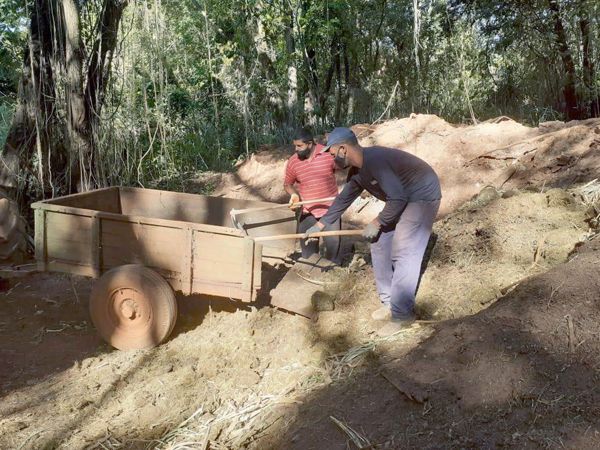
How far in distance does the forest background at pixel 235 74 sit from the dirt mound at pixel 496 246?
1.48 m

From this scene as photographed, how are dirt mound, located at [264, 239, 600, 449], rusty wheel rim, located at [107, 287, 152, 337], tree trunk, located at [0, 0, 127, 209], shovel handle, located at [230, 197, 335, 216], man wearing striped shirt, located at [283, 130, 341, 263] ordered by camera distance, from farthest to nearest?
tree trunk, located at [0, 0, 127, 209]
man wearing striped shirt, located at [283, 130, 341, 263]
shovel handle, located at [230, 197, 335, 216]
rusty wheel rim, located at [107, 287, 152, 337]
dirt mound, located at [264, 239, 600, 449]

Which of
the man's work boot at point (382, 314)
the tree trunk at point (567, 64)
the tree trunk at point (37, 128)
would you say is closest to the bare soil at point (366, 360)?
the man's work boot at point (382, 314)

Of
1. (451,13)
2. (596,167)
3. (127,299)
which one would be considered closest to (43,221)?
(127,299)

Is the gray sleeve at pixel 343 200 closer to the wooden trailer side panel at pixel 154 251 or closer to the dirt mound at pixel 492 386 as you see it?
the wooden trailer side panel at pixel 154 251

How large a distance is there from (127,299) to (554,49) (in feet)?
33.0

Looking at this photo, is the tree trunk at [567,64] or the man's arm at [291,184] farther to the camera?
the tree trunk at [567,64]

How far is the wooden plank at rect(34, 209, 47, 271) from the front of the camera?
5215mm

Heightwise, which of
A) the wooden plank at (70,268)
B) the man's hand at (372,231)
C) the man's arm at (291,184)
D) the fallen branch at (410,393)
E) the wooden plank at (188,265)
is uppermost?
the man's arm at (291,184)

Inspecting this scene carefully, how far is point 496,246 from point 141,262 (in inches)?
131

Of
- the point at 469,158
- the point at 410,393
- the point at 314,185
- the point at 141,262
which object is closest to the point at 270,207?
the point at 314,185

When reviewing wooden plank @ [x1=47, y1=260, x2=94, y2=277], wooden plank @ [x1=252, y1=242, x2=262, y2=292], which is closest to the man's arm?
wooden plank @ [x1=252, y1=242, x2=262, y2=292]

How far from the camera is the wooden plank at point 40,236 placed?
521 centimetres

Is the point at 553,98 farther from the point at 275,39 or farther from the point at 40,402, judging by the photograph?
the point at 40,402

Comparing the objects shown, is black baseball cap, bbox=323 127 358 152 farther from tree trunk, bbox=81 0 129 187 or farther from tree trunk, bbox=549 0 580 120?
tree trunk, bbox=549 0 580 120
